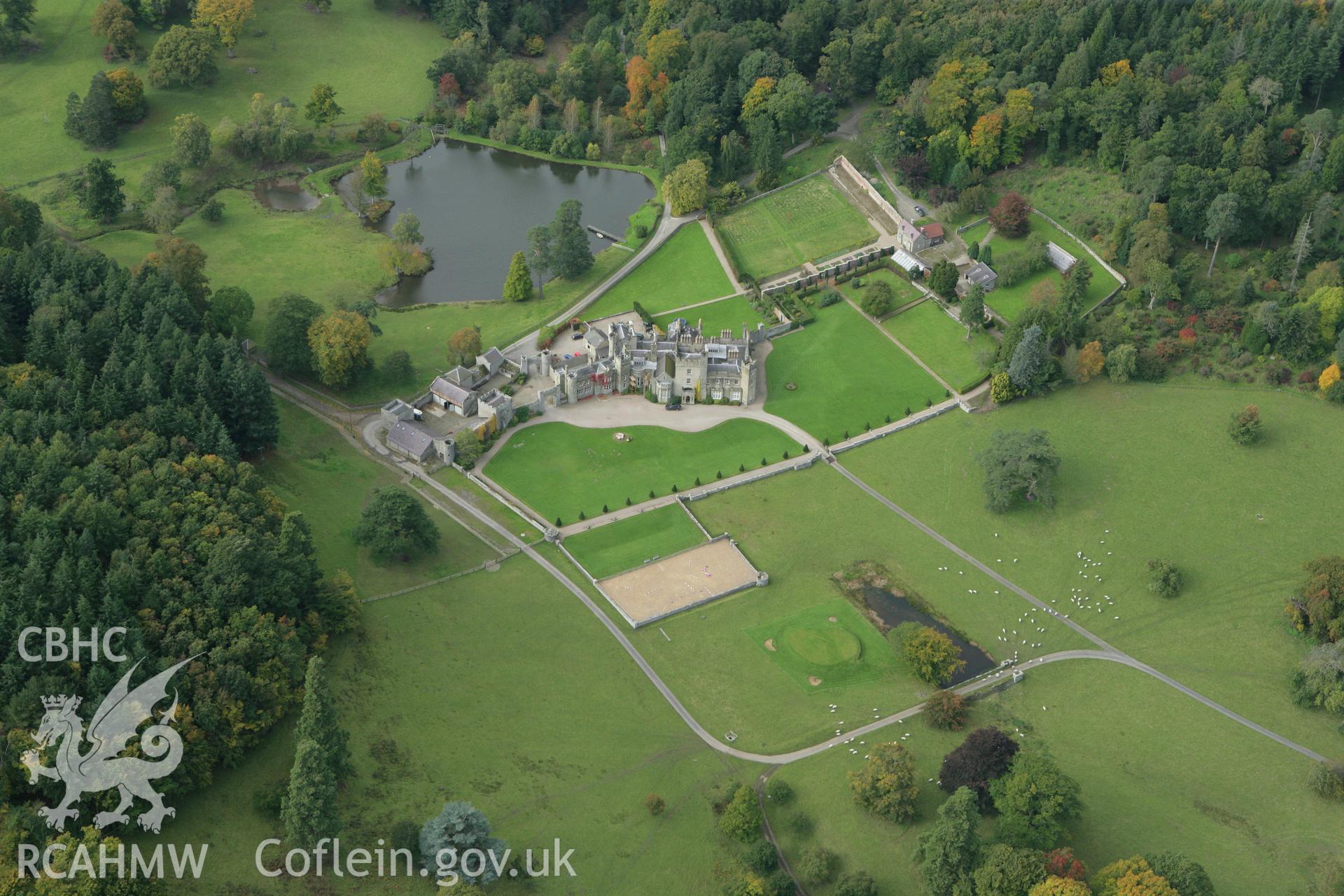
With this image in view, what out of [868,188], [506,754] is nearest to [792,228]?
[868,188]

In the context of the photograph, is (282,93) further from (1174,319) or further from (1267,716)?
(1267,716)

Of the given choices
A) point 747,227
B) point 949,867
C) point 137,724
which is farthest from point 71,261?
point 949,867

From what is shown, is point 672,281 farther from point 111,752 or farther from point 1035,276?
point 111,752

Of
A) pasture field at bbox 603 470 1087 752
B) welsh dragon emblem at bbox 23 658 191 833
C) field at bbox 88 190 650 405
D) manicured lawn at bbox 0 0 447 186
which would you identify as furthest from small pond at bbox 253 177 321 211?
welsh dragon emblem at bbox 23 658 191 833

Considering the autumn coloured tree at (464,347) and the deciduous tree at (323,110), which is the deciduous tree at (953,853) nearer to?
the autumn coloured tree at (464,347)

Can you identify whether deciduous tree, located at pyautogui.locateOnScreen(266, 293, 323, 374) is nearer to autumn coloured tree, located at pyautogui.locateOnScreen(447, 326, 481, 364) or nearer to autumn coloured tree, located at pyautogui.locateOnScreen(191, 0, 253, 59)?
autumn coloured tree, located at pyautogui.locateOnScreen(447, 326, 481, 364)

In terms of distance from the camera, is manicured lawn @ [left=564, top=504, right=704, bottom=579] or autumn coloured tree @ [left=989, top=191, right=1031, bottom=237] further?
autumn coloured tree @ [left=989, top=191, right=1031, bottom=237]

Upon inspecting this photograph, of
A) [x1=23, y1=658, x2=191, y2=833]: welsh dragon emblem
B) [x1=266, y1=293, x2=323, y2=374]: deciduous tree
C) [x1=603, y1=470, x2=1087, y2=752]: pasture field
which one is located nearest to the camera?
[x1=23, y1=658, x2=191, y2=833]: welsh dragon emblem
